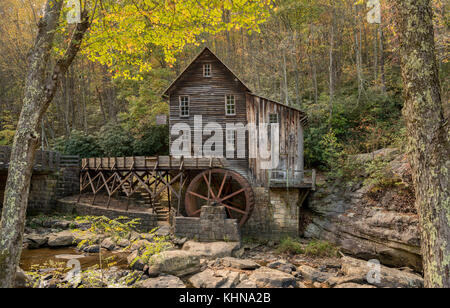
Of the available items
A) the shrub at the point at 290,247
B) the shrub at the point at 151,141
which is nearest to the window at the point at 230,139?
the shrub at the point at 290,247

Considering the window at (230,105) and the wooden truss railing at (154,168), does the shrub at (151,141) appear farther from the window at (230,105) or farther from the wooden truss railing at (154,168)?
the window at (230,105)

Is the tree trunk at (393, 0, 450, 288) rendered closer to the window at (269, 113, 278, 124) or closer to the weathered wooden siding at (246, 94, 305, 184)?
the weathered wooden siding at (246, 94, 305, 184)

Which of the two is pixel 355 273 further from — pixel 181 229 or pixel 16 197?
pixel 16 197

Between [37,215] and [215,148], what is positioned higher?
[215,148]

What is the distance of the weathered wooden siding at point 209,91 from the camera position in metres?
15.5

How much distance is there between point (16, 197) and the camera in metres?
3.94

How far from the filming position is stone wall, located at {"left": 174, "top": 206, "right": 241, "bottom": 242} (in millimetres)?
11719

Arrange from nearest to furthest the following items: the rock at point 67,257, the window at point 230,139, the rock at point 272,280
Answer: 1. the rock at point 272,280
2. the rock at point 67,257
3. the window at point 230,139

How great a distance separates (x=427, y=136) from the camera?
3.67 meters

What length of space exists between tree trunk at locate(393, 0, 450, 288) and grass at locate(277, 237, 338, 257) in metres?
7.50

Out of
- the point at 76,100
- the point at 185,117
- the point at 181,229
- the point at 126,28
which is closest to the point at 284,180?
the point at 181,229

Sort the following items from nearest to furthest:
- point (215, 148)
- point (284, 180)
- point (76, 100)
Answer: point (284, 180)
point (215, 148)
point (76, 100)

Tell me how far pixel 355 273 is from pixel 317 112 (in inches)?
418

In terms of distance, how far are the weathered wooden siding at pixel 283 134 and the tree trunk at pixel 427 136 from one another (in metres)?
10.0
